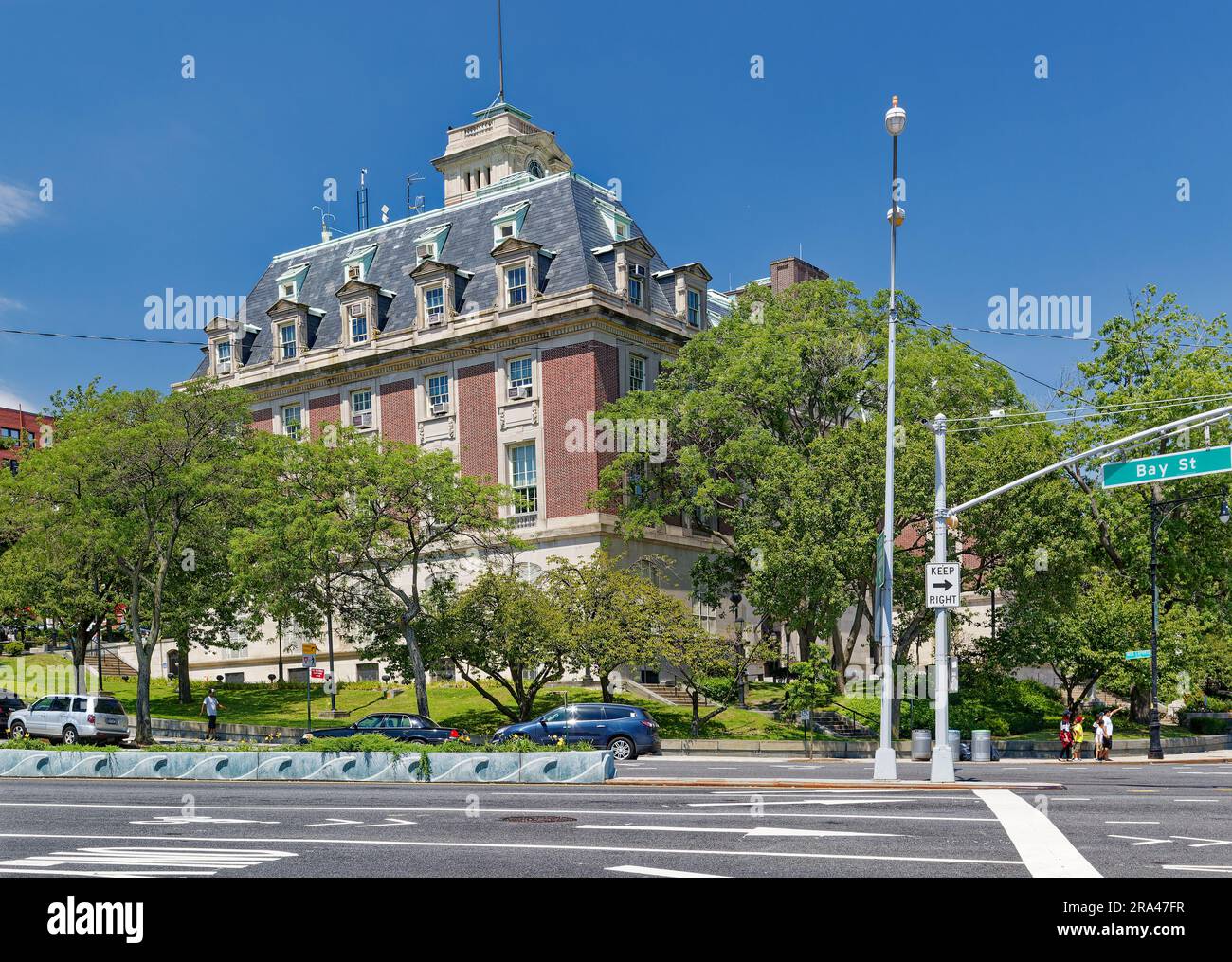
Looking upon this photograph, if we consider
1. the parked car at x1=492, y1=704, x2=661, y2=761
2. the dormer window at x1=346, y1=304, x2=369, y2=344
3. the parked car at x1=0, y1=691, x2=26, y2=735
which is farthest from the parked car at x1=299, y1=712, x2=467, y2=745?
the dormer window at x1=346, y1=304, x2=369, y2=344

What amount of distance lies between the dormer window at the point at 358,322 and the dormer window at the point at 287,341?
458cm

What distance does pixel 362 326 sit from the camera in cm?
6612

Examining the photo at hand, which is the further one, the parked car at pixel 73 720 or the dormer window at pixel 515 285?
the dormer window at pixel 515 285

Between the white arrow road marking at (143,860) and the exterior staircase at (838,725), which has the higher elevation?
the white arrow road marking at (143,860)

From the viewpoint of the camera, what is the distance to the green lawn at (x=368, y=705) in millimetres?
47875

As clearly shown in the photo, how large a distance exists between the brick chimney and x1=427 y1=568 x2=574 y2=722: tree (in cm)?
3057

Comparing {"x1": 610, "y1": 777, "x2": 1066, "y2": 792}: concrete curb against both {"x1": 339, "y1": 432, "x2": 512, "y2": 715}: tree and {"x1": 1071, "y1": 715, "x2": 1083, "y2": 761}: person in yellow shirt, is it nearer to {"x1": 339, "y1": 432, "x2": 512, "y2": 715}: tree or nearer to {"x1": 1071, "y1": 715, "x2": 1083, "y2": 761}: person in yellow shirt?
{"x1": 1071, "y1": 715, "x2": 1083, "y2": 761}: person in yellow shirt

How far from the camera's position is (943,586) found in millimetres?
27734

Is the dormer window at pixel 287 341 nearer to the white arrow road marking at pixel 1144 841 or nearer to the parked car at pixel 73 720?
the parked car at pixel 73 720

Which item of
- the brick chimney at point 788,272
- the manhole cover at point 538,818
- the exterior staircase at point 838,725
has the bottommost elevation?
the exterior staircase at point 838,725

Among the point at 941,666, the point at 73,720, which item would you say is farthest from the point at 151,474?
the point at 941,666

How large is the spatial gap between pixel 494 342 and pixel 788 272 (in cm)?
1984

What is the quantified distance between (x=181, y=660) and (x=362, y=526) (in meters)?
18.7

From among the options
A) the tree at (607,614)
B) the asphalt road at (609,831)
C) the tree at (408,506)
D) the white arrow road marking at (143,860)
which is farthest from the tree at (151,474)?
the white arrow road marking at (143,860)
